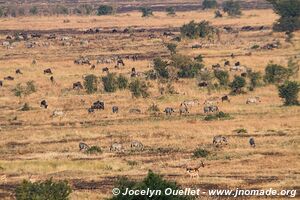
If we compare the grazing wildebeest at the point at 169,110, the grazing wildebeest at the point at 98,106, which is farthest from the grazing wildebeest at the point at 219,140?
the grazing wildebeest at the point at 98,106

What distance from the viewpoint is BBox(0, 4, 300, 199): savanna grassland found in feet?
91.4

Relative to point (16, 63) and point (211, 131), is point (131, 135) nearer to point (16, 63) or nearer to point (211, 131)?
point (211, 131)

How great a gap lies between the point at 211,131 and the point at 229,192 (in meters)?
12.6

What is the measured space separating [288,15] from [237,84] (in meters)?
38.5

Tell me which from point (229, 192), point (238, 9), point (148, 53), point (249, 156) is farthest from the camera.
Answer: point (238, 9)

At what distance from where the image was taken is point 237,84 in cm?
Answer: 4944

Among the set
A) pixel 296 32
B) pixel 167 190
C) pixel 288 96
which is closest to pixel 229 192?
pixel 167 190

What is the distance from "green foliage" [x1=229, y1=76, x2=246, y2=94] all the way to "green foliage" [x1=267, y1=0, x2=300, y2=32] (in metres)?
36.0

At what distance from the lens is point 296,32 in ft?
278

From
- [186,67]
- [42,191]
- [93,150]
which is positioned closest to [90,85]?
[186,67]

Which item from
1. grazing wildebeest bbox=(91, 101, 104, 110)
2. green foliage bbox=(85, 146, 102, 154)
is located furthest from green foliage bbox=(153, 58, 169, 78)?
green foliage bbox=(85, 146, 102, 154)

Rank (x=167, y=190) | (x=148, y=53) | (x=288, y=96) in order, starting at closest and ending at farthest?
1. (x=167, y=190)
2. (x=288, y=96)
3. (x=148, y=53)

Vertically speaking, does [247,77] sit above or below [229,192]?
below

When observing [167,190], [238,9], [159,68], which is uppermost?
[167,190]
